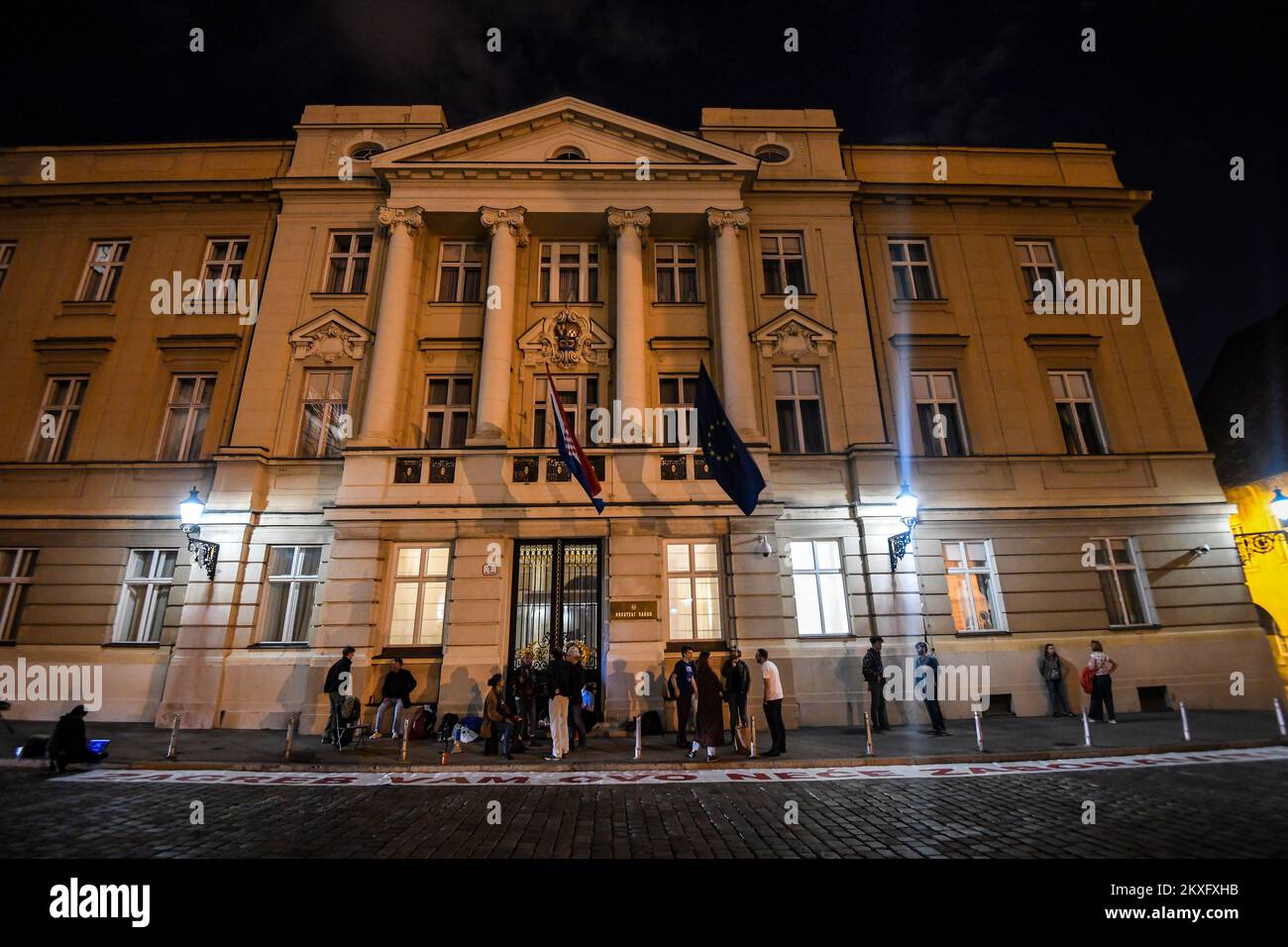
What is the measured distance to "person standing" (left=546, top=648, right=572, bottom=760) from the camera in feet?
37.3

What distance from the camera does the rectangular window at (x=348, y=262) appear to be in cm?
1928

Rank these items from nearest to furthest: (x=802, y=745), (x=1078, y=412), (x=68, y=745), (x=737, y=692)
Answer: (x=68, y=745) < (x=737, y=692) < (x=802, y=745) < (x=1078, y=412)

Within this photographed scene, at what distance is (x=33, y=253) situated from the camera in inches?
786

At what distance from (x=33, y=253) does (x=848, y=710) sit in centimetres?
3108

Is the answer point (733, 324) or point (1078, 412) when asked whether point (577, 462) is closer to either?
point (733, 324)

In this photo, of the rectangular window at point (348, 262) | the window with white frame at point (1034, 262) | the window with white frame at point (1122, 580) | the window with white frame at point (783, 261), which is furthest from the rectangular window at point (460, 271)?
the window with white frame at point (1122, 580)

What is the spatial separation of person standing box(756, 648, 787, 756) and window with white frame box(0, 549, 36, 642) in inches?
830

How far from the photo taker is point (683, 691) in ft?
40.2

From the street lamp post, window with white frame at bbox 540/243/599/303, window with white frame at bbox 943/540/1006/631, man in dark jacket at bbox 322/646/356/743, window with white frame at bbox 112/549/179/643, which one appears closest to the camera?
man in dark jacket at bbox 322/646/356/743

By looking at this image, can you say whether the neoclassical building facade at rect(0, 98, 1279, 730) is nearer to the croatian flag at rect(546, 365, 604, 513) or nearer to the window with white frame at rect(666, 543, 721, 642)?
the window with white frame at rect(666, 543, 721, 642)

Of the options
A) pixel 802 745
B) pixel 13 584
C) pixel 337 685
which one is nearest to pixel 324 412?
pixel 337 685

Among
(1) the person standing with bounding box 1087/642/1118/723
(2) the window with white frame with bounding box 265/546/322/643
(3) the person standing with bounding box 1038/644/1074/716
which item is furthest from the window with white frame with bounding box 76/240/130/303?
(1) the person standing with bounding box 1087/642/1118/723

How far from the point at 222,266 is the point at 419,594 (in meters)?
14.5
